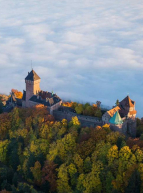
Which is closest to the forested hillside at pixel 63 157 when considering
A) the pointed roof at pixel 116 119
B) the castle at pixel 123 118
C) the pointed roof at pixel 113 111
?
the pointed roof at pixel 116 119

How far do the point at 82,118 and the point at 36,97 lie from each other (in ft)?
33.7

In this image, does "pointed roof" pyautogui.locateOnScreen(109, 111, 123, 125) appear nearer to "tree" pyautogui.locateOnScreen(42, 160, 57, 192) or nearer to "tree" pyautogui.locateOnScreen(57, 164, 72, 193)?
"tree" pyautogui.locateOnScreen(57, 164, 72, 193)

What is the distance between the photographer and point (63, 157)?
51469mm

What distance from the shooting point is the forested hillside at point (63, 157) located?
4512 cm

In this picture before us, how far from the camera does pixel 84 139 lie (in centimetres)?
5119

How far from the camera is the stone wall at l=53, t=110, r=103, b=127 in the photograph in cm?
5578

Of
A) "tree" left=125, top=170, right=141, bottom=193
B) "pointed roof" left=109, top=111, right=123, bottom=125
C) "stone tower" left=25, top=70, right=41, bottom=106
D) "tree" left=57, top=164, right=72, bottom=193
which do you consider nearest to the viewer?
"tree" left=125, top=170, right=141, bottom=193

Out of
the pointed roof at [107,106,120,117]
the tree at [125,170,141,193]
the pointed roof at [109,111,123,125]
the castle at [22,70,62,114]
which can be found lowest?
the tree at [125,170,141,193]

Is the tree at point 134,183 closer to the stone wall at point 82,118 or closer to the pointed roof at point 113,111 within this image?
the pointed roof at point 113,111

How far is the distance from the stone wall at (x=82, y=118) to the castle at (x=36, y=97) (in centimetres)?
134

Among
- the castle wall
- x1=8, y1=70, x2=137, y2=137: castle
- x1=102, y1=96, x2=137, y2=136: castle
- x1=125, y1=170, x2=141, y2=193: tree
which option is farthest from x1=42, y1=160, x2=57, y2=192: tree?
the castle wall

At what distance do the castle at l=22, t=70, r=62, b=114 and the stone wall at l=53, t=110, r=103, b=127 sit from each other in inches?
52.8

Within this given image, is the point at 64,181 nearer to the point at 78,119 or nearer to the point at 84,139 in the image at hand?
the point at 84,139

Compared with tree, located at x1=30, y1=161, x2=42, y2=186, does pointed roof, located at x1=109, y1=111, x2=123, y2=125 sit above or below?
above
